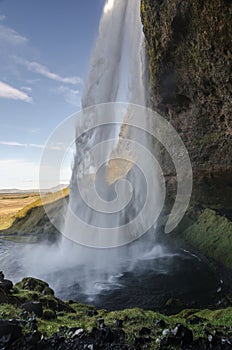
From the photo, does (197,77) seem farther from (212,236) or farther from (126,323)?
(212,236)

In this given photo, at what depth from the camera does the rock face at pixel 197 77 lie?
1224 centimetres

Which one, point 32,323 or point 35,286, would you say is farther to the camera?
point 35,286

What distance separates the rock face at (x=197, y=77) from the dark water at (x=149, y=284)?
279 inches

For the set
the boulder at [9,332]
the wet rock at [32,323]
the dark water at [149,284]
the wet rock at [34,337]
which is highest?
the boulder at [9,332]

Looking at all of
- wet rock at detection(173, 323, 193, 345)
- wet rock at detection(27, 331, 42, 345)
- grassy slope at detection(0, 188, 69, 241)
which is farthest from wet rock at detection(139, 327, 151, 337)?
grassy slope at detection(0, 188, 69, 241)

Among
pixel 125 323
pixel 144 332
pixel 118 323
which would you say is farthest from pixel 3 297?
pixel 144 332

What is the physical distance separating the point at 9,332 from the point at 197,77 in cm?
1408

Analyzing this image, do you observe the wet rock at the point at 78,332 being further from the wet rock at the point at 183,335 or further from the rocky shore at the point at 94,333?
the wet rock at the point at 183,335

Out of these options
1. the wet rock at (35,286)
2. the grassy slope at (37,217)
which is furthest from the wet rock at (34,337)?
the grassy slope at (37,217)

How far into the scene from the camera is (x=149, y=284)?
20.9 metres

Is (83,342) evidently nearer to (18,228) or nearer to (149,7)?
(149,7)

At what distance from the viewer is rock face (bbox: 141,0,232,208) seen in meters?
12.2

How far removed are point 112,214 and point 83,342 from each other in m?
32.9

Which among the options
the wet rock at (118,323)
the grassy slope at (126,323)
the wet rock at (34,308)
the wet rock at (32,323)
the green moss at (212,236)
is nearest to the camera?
the wet rock at (32,323)
